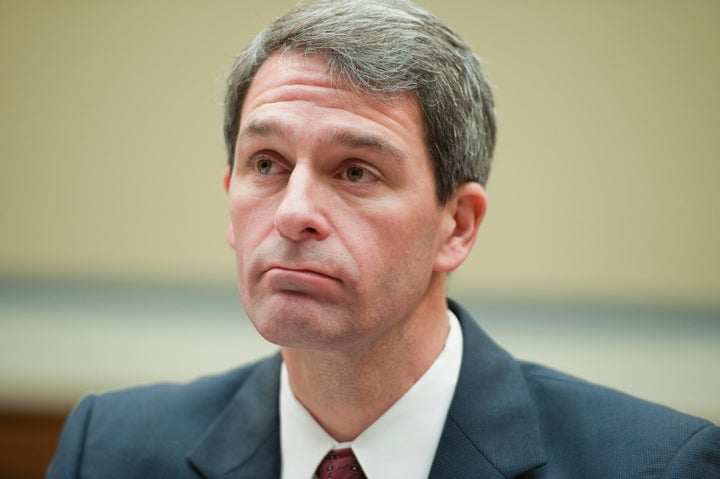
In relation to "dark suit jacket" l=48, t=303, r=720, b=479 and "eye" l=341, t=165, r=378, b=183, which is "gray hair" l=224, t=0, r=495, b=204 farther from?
"dark suit jacket" l=48, t=303, r=720, b=479

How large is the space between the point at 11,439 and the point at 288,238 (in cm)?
315

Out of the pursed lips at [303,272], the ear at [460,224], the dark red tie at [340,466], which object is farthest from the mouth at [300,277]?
the dark red tie at [340,466]

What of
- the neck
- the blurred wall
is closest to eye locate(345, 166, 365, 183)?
the neck

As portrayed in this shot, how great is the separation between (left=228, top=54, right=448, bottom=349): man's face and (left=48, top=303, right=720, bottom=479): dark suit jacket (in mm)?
384

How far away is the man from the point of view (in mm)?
2203

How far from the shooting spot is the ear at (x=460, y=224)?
8.09ft

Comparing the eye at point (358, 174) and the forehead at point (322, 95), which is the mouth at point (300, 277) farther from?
the forehead at point (322, 95)

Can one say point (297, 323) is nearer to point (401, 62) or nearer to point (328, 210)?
point (328, 210)

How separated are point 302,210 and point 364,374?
556 millimetres

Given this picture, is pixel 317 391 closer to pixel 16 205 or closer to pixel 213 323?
pixel 213 323

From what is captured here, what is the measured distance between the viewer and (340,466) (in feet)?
7.80

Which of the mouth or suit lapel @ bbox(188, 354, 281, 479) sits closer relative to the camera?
the mouth

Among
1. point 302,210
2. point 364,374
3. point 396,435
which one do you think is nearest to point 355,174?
point 302,210

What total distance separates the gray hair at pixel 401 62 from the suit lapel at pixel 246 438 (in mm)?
828
